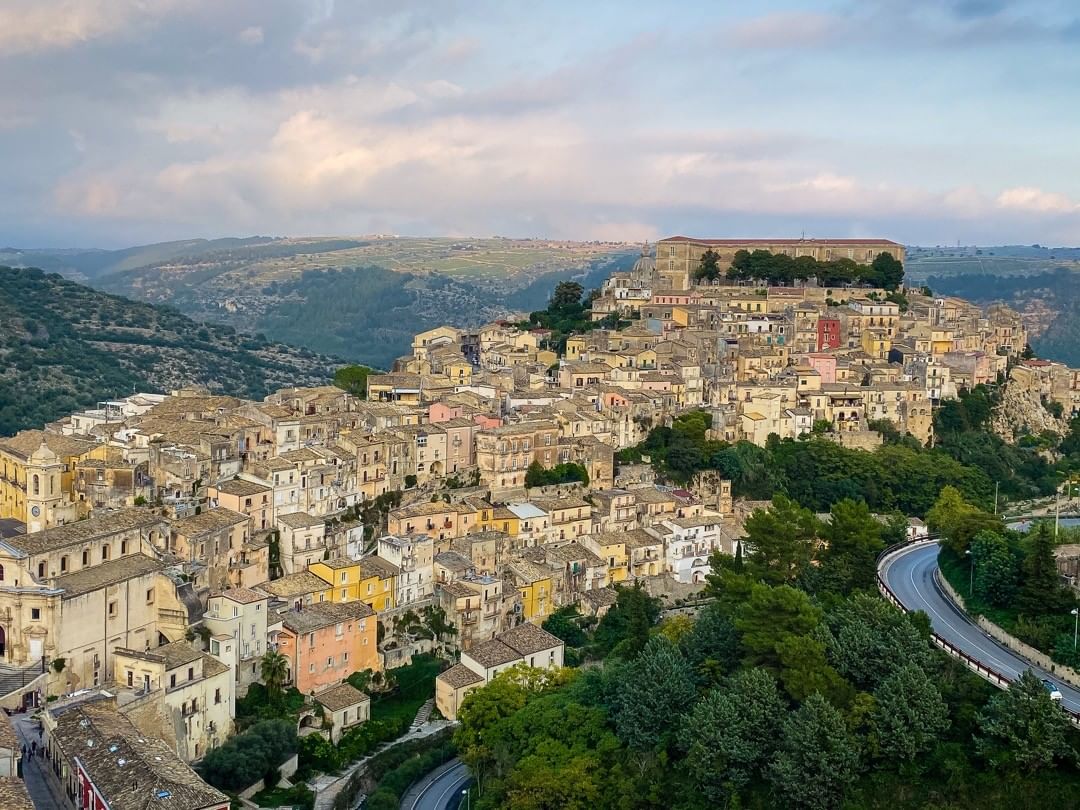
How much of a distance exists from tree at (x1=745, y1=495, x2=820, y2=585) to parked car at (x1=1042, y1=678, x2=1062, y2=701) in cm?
866

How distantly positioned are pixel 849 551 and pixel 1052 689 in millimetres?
9182

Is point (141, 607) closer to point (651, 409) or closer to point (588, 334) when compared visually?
point (651, 409)

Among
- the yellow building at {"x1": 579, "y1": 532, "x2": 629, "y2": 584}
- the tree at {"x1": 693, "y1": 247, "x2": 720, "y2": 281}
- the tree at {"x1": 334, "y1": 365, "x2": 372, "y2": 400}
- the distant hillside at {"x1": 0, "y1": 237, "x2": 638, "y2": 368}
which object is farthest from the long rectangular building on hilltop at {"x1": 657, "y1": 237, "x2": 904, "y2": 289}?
the distant hillside at {"x1": 0, "y1": 237, "x2": 638, "y2": 368}

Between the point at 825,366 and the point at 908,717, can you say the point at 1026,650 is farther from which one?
the point at 825,366

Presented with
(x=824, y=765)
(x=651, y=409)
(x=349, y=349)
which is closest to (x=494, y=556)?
(x=651, y=409)

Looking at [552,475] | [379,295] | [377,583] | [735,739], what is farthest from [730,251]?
[379,295]

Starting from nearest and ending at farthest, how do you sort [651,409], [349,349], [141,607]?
[141,607] < [651,409] < [349,349]

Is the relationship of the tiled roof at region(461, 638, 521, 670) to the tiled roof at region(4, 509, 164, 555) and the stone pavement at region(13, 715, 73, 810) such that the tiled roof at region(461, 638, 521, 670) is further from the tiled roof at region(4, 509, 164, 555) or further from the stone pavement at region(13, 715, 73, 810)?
the stone pavement at region(13, 715, 73, 810)

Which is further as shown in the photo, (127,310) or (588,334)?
(127,310)

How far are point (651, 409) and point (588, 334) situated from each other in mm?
11188

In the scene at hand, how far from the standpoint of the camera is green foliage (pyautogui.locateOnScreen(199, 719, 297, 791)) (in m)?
28.6

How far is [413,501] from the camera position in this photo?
4338 centimetres

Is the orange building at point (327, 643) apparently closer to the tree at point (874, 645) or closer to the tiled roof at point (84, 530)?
the tiled roof at point (84, 530)

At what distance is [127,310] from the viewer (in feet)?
334
